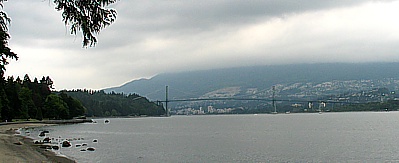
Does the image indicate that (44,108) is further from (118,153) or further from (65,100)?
(118,153)

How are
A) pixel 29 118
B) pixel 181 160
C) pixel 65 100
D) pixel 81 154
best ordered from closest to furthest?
pixel 181 160 → pixel 81 154 → pixel 29 118 → pixel 65 100

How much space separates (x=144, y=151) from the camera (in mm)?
43750

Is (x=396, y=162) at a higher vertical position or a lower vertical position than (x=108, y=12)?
lower

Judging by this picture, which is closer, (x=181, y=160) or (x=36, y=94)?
(x=181, y=160)

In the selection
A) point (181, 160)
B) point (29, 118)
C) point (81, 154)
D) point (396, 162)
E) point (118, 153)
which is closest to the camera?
point (396, 162)

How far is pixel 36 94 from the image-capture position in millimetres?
107625

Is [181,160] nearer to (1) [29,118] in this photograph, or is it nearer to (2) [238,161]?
(2) [238,161]

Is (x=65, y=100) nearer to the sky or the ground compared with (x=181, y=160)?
nearer to the sky

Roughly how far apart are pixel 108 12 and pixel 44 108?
10592cm

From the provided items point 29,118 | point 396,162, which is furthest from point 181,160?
point 29,118

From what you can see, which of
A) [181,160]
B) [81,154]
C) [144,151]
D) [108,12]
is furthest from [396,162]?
[108,12]

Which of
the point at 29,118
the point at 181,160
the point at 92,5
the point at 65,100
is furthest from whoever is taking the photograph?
the point at 65,100

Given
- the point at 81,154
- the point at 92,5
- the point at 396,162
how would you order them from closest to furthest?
the point at 92,5 < the point at 396,162 < the point at 81,154

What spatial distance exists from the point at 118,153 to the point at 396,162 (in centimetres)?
2351
